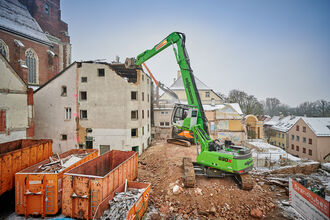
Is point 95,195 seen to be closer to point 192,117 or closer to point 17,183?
point 17,183

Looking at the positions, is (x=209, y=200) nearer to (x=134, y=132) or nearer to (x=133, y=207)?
(x=133, y=207)

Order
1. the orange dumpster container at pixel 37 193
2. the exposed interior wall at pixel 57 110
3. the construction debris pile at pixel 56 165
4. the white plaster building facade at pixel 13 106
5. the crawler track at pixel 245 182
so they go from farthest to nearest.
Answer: the exposed interior wall at pixel 57 110
the white plaster building facade at pixel 13 106
the crawler track at pixel 245 182
the construction debris pile at pixel 56 165
the orange dumpster container at pixel 37 193

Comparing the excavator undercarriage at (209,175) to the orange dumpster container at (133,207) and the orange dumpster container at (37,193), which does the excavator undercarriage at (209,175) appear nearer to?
the orange dumpster container at (133,207)

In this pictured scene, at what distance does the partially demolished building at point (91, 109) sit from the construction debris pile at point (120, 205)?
33.8ft

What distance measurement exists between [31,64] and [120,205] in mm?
26325

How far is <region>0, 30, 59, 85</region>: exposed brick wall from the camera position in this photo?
20.5m

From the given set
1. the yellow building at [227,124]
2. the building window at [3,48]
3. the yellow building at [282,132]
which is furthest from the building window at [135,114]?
the yellow building at [282,132]

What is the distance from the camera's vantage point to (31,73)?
78.5 feet

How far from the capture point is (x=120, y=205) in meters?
6.95

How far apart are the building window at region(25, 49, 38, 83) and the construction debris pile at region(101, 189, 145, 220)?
24.7 meters

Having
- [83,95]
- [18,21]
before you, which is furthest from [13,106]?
[18,21]

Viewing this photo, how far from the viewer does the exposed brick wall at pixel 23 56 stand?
20453 mm

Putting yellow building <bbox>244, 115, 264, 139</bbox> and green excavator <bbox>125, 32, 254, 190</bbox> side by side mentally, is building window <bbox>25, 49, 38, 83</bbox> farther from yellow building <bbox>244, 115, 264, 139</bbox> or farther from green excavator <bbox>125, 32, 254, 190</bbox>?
yellow building <bbox>244, 115, 264, 139</bbox>

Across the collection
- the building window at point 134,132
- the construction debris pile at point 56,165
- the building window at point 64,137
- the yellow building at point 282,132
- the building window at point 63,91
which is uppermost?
the building window at point 63,91
